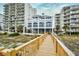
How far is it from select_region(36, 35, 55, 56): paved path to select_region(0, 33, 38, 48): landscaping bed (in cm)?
14

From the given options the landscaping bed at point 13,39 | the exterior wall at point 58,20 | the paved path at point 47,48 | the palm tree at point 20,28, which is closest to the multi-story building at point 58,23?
the exterior wall at point 58,20

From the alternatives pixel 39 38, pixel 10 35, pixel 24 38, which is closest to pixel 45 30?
pixel 39 38

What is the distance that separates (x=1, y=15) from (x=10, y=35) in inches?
10.0

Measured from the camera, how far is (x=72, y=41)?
88.0 inches

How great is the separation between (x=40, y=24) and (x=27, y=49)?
0.33 meters

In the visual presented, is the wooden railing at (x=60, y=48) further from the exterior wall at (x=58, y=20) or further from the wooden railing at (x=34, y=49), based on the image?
the exterior wall at (x=58, y=20)

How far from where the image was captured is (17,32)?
2.28 m

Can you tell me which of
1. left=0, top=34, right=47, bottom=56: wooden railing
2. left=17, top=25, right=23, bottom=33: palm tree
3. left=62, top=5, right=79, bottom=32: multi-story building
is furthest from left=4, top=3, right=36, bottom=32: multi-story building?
left=62, top=5, right=79, bottom=32: multi-story building

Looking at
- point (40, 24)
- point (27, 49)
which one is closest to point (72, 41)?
point (40, 24)

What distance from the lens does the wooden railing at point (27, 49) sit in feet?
7.05

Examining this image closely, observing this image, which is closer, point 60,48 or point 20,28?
point 60,48

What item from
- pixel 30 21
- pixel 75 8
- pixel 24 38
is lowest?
pixel 24 38

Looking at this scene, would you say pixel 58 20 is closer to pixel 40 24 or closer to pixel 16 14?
pixel 40 24

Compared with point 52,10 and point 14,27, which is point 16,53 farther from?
point 52,10
